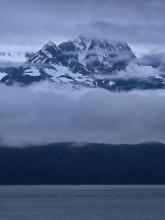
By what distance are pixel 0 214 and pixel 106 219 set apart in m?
26.6

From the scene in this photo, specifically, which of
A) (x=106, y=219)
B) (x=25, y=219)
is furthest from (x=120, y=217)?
(x=25, y=219)

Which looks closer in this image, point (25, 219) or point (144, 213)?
point (25, 219)

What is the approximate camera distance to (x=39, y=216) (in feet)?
604

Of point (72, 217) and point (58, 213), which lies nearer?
point (72, 217)

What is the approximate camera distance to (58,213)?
196 m

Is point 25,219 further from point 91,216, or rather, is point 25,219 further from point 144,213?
point 144,213

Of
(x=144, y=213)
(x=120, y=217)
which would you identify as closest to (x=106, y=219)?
(x=120, y=217)

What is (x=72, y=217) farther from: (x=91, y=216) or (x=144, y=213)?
(x=144, y=213)

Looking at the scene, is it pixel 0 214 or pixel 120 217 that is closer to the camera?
pixel 120 217

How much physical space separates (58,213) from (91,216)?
11.2 meters

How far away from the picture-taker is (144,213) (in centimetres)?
19225

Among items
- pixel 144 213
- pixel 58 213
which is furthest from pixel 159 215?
pixel 58 213

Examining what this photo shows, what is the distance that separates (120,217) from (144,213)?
43.0ft

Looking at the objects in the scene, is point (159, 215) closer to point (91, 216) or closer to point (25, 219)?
point (91, 216)
